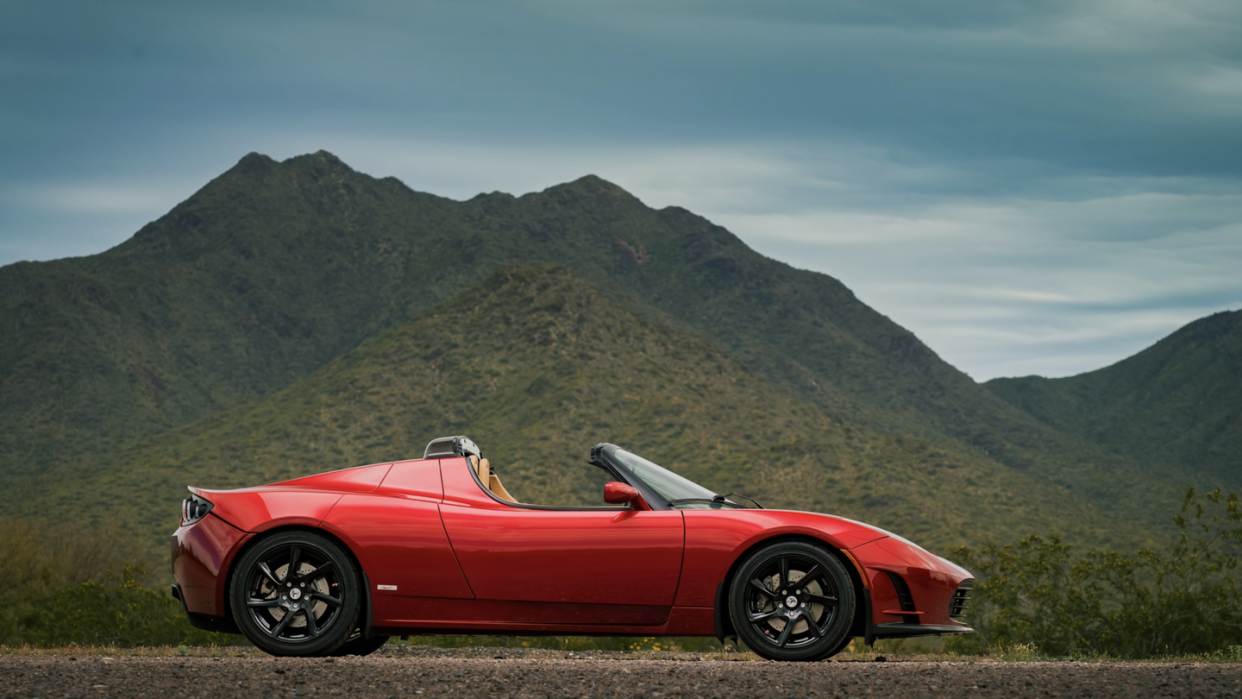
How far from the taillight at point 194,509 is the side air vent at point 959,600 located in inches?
177

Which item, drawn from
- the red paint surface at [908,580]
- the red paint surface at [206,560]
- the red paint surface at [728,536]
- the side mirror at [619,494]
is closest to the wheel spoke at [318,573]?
the red paint surface at [206,560]

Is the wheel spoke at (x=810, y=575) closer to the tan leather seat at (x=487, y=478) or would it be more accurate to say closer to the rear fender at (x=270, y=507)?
the tan leather seat at (x=487, y=478)

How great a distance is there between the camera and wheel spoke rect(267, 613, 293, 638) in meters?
6.21

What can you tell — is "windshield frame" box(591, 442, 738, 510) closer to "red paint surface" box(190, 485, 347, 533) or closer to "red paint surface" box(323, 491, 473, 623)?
"red paint surface" box(323, 491, 473, 623)

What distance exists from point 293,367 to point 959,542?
101025 millimetres

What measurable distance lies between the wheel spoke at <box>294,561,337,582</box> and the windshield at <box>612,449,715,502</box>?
5.99ft

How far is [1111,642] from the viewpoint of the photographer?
17406 mm

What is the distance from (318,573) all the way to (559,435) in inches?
2602

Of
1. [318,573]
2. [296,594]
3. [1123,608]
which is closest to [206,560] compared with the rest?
[296,594]

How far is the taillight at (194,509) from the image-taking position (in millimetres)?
6461

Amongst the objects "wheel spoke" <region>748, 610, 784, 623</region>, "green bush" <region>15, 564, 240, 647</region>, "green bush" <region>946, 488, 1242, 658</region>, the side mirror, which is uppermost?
the side mirror

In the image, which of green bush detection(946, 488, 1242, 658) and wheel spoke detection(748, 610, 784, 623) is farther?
green bush detection(946, 488, 1242, 658)

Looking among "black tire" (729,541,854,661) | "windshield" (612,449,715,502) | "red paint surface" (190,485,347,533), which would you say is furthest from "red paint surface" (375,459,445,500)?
"black tire" (729,541,854,661)

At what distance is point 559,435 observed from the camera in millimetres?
72125
